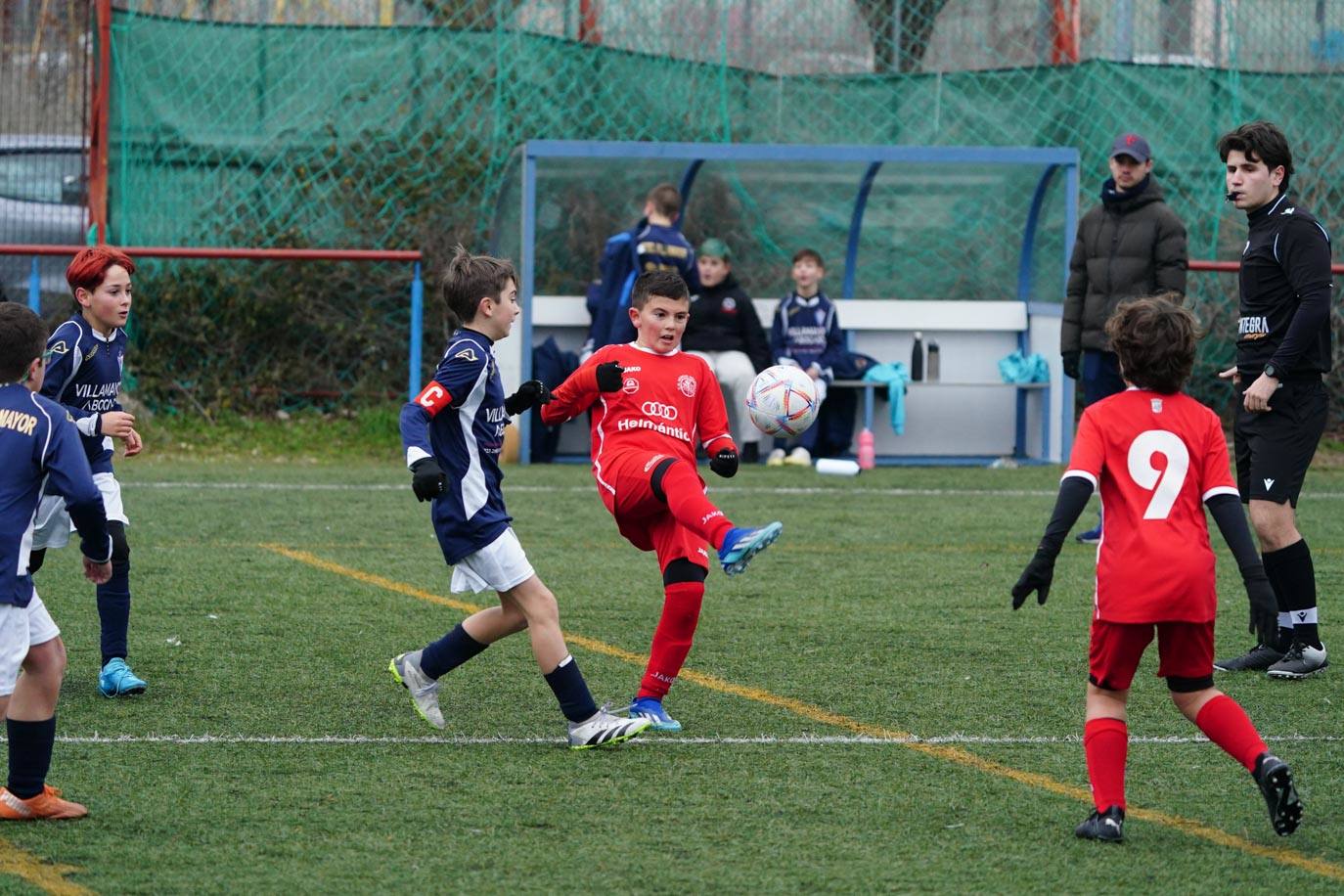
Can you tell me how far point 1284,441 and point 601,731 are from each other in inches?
108

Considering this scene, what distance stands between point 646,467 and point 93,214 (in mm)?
10471

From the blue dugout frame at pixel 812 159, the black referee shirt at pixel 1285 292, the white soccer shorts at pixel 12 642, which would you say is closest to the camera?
the white soccer shorts at pixel 12 642

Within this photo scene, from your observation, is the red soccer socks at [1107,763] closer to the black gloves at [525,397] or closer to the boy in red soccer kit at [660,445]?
the boy in red soccer kit at [660,445]

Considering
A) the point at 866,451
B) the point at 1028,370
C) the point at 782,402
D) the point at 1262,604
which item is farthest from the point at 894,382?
the point at 1262,604

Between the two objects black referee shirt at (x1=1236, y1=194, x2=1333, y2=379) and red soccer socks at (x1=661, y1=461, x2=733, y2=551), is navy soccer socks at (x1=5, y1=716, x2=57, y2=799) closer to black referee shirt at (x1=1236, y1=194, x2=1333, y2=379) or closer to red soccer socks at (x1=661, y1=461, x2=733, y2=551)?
red soccer socks at (x1=661, y1=461, x2=733, y2=551)

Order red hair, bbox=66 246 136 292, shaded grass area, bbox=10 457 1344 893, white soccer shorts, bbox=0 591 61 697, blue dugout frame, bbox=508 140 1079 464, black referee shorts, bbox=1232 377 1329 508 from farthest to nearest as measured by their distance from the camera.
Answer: blue dugout frame, bbox=508 140 1079 464, black referee shorts, bbox=1232 377 1329 508, red hair, bbox=66 246 136 292, white soccer shorts, bbox=0 591 61 697, shaded grass area, bbox=10 457 1344 893

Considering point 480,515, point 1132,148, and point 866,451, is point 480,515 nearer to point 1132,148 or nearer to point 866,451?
point 1132,148

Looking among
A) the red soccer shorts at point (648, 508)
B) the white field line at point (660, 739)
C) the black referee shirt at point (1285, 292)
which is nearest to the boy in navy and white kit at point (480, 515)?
the white field line at point (660, 739)

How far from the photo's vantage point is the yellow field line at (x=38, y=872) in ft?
12.2

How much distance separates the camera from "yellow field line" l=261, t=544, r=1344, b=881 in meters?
4.05

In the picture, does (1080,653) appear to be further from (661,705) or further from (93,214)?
(93,214)

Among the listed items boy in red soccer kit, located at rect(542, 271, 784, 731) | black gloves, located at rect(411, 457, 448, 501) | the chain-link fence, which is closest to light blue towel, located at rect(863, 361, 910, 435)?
the chain-link fence

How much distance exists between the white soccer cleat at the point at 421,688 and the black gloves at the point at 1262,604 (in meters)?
2.35

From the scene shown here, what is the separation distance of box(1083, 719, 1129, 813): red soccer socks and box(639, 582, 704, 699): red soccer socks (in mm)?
1482
